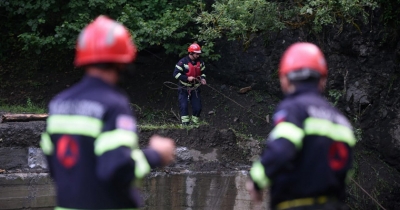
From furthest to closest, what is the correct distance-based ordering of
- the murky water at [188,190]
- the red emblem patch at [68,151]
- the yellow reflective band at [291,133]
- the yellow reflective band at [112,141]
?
the murky water at [188,190]
the yellow reflective band at [291,133]
the red emblem patch at [68,151]
the yellow reflective band at [112,141]

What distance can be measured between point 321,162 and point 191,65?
8808mm

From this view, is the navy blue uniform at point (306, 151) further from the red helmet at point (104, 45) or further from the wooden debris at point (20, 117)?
the wooden debris at point (20, 117)

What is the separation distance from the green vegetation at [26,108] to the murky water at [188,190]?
358cm

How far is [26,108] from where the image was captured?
13141mm

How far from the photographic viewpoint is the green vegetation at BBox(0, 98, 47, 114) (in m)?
12.6

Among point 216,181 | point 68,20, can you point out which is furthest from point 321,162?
point 68,20

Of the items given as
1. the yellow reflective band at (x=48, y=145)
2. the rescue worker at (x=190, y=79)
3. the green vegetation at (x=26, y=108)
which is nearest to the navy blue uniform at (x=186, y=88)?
the rescue worker at (x=190, y=79)

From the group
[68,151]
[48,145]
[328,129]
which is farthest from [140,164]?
[328,129]

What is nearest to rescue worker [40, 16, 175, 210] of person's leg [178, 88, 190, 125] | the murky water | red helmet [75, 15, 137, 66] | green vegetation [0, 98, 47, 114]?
red helmet [75, 15, 137, 66]

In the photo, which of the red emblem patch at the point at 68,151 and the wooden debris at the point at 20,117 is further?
the wooden debris at the point at 20,117

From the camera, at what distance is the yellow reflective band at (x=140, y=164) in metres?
3.11

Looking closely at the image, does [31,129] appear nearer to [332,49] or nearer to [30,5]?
[30,5]

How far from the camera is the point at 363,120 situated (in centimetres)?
1299

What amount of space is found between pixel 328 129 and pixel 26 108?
10.6 m
